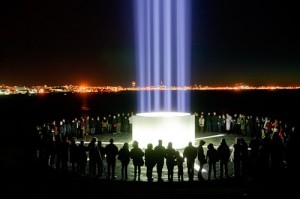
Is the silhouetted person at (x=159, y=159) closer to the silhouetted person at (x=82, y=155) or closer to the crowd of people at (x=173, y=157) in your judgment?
the crowd of people at (x=173, y=157)

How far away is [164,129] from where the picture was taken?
17.5 meters

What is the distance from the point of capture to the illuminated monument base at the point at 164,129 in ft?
57.5

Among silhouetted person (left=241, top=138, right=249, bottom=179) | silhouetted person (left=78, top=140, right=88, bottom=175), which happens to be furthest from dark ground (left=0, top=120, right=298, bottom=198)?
silhouetted person (left=78, top=140, right=88, bottom=175)

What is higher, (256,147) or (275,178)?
(256,147)

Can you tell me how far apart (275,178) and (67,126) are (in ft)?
48.0

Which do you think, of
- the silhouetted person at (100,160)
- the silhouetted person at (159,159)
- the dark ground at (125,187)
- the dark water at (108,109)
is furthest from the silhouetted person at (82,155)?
the dark water at (108,109)

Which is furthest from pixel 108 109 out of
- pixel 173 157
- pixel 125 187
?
pixel 125 187

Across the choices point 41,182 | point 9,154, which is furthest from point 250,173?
point 9,154

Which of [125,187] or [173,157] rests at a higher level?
[173,157]

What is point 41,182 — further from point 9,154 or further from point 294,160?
point 294,160

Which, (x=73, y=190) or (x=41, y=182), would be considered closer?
(x=73, y=190)

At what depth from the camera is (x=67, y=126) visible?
869 inches

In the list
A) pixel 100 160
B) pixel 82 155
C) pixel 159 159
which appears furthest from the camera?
pixel 82 155

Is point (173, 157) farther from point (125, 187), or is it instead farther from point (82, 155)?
point (82, 155)
